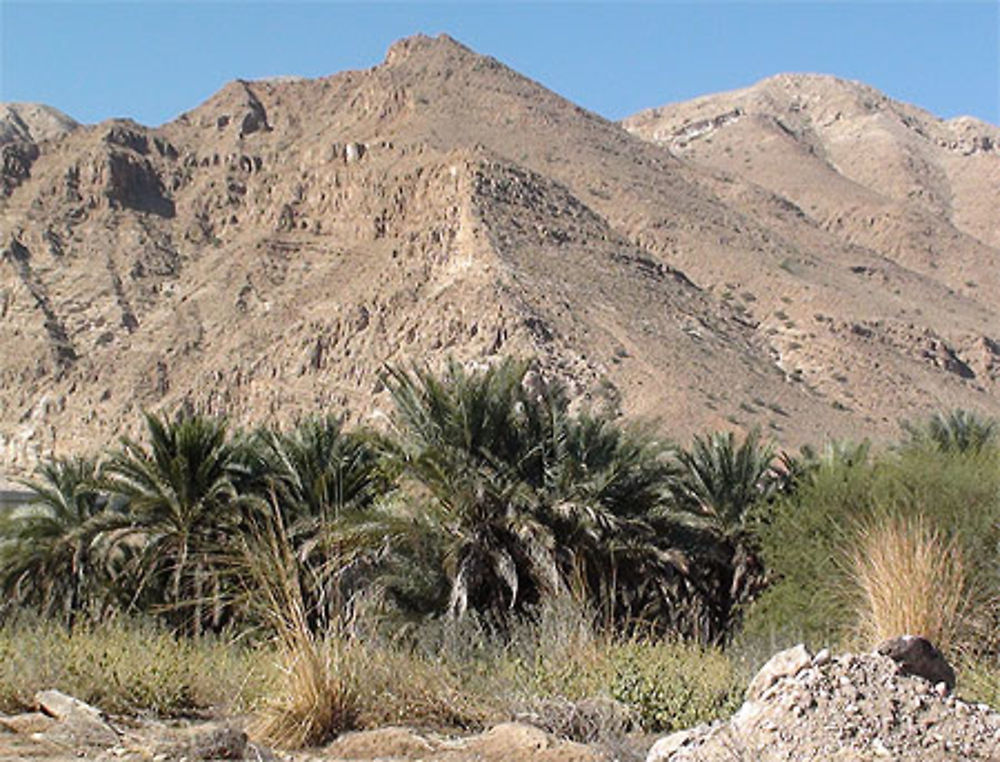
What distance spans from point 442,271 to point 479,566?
46.3 meters

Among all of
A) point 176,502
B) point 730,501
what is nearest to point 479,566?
point 176,502

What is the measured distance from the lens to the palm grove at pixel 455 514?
15352mm

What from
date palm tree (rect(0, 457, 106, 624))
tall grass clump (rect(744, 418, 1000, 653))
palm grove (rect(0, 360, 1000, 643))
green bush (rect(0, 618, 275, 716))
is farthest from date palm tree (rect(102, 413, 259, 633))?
tall grass clump (rect(744, 418, 1000, 653))

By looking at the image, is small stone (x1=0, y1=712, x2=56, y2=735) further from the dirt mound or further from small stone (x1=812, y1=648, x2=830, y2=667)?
small stone (x1=812, y1=648, x2=830, y2=667)

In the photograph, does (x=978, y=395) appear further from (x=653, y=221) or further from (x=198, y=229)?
(x=198, y=229)

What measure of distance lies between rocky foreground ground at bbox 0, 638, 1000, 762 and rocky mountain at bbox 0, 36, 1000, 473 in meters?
38.5

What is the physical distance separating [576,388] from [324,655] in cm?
4032

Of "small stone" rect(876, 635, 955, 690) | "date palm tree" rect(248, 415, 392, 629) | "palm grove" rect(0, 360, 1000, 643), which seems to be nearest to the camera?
"small stone" rect(876, 635, 955, 690)

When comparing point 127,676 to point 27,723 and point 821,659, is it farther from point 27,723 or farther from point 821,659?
point 821,659

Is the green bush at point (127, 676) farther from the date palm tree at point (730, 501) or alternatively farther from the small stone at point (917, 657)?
the date palm tree at point (730, 501)

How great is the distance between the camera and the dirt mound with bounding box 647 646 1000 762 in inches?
212

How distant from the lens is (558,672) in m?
8.68

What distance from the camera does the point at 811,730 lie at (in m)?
5.48

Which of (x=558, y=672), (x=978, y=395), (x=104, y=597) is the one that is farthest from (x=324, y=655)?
(x=978, y=395)
